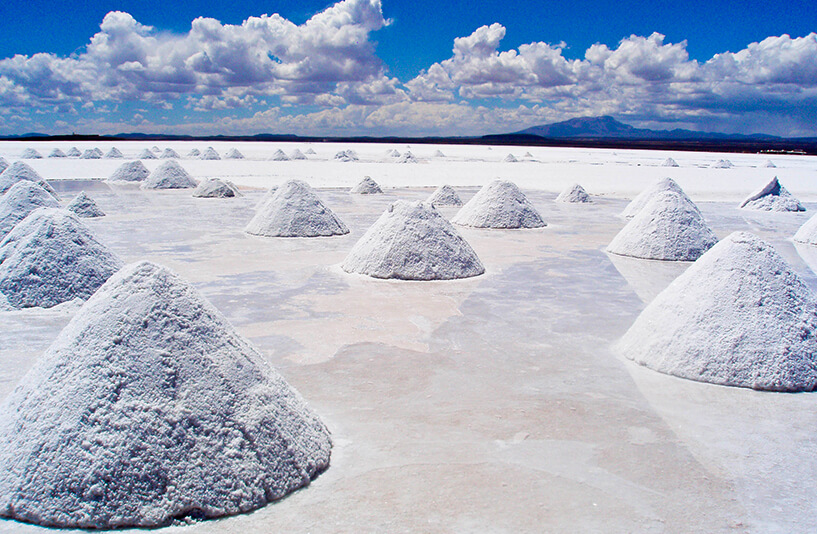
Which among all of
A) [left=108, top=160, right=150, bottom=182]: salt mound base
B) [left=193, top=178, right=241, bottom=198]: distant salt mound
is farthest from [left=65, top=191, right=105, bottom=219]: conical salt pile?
[left=108, top=160, right=150, bottom=182]: salt mound base

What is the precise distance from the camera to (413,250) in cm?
775

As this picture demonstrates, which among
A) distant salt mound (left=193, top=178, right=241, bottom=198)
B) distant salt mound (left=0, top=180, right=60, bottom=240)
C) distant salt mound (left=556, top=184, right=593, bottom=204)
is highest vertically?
distant salt mound (left=0, top=180, right=60, bottom=240)

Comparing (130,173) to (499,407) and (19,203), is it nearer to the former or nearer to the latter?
(19,203)

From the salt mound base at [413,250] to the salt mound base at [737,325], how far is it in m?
3.10

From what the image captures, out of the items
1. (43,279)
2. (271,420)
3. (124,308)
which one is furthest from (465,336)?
(43,279)

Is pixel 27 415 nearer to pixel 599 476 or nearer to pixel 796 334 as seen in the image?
pixel 599 476

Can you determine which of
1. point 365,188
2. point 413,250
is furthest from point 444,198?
point 413,250

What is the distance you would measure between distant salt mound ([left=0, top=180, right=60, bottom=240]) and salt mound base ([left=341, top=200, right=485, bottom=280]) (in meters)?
4.50

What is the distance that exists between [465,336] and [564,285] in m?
2.45

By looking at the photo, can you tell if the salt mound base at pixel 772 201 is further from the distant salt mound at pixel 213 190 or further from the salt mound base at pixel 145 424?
the salt mound base at pixel 145 424

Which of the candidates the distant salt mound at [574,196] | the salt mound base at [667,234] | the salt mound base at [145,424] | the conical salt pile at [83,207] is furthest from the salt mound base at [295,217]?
the distant salt mound at [574,196]

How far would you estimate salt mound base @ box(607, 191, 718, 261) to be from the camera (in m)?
9.34

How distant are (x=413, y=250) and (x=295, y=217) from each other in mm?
3770

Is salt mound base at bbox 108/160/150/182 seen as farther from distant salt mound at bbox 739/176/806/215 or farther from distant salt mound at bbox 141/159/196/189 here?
distant salt mound at bbox 739/176/806/215
